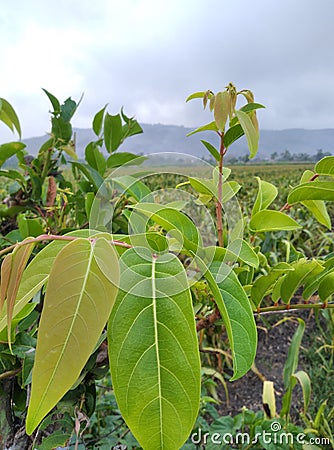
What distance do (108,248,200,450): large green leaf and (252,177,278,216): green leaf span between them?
185 mm

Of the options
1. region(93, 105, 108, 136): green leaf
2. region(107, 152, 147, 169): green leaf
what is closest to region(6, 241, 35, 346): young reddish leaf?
region(107, 152, 147, 169): green leaf

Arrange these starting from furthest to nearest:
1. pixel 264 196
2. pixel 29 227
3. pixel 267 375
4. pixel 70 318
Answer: pixel 267 375 → pixel 29 227 → pixel 264 196 → pixel 70 318

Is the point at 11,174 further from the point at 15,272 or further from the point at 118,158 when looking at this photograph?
the point at 15,272

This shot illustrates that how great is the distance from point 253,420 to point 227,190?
33.1 inches

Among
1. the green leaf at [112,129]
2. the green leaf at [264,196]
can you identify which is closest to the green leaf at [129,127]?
the green leaf at [112,129]

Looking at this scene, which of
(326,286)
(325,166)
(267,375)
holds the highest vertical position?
(325,166)

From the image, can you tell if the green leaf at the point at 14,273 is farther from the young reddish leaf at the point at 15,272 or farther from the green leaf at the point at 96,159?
the green leaf at the point at 96,159

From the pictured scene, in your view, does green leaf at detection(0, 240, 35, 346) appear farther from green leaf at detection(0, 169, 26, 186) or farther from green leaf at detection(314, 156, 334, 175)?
green leaf at detection(0, 169, 26, 186)

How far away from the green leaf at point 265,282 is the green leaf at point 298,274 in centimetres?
1

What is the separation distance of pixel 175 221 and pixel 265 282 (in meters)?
0.15

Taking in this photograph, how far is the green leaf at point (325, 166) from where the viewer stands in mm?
343

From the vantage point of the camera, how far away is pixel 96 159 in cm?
64

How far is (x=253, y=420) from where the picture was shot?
3.25 ft

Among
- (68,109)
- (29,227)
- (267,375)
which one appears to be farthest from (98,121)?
(267,375)
